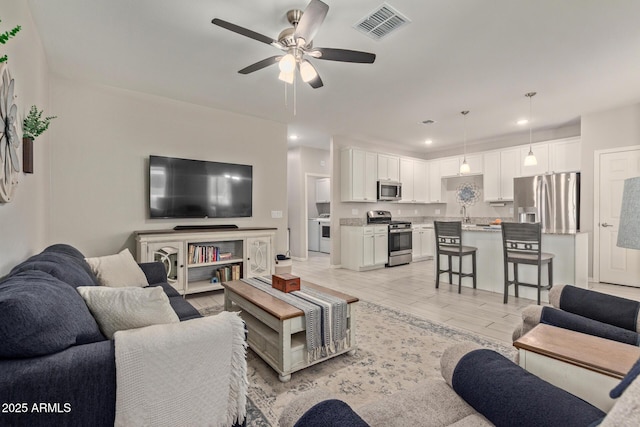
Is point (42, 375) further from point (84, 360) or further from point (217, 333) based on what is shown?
point (217, 333)

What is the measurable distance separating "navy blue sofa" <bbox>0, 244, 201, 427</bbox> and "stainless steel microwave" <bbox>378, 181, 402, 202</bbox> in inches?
228

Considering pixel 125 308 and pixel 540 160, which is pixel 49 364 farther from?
pixel 540 160

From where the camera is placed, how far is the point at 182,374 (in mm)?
1127

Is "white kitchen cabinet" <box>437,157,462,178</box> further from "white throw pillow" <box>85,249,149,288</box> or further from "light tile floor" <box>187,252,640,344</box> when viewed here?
"white throw pillow" <box>85,249,149,288</box>

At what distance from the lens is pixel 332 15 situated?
7.80ft

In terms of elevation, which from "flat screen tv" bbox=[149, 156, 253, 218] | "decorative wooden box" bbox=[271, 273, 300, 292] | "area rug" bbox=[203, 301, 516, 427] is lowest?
"area rug" bbox=[203, 301, 516, 427]

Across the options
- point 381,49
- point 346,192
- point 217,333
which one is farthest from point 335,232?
point 217,333

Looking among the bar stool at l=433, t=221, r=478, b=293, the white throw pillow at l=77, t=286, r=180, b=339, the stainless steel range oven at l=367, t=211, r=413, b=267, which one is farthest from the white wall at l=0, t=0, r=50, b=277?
the stainless steel range oven at l=367, t=211, r=413, b=267

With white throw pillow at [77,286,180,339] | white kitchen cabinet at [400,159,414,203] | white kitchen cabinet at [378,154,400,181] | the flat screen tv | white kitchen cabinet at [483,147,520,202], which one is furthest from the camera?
white kitchen cabinet at [400,159,414,203]

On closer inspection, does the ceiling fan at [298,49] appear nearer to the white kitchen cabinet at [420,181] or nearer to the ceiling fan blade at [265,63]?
the ceiling fan blade at [265,63]

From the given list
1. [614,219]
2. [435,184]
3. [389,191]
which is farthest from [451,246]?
[435,184]

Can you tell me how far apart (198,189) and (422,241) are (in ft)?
16.4

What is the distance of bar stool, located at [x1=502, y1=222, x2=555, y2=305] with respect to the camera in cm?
344

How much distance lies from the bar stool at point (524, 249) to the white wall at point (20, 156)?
15.0ft
